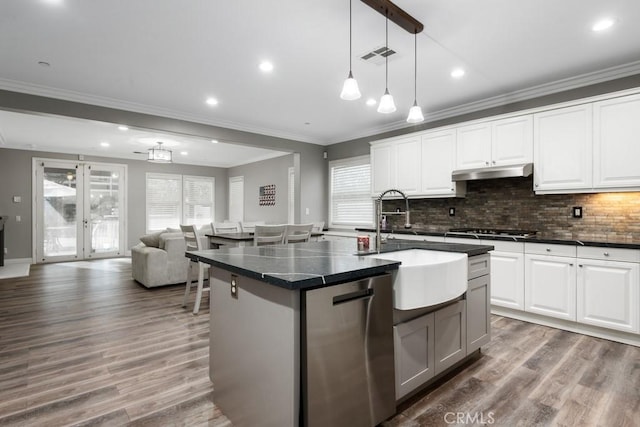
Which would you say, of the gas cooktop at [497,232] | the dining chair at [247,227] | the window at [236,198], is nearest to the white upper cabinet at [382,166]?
the gas cooktop at [497,232]

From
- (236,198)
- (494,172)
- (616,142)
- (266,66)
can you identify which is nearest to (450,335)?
(494,172)

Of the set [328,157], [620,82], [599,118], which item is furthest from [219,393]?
[328,157]

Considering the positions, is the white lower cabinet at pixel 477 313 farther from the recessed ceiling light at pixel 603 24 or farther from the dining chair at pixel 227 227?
the dining chair at pixel 227 227

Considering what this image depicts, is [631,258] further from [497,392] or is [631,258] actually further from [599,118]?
[497,392]

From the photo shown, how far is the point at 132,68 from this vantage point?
332cm

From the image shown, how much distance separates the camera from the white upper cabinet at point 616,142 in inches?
119

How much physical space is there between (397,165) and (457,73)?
173 centimetres

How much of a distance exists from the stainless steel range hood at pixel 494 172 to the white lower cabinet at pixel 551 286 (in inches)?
36.3

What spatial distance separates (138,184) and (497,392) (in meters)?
9.17

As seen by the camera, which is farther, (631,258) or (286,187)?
(286,187)

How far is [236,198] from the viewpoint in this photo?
32.4ft

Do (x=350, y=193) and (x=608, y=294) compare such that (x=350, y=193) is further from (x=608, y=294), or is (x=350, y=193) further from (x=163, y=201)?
(x=163, y=201)

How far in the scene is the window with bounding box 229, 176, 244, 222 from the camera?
962 cm

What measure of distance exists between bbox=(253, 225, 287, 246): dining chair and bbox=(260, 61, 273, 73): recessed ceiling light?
1658 millimetres
